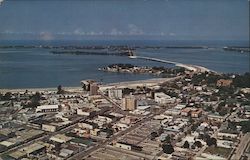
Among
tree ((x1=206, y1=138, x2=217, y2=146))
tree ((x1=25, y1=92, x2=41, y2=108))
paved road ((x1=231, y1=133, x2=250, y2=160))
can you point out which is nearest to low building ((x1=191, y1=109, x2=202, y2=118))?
paved road ((x1=231, y1=133, x2=250, y2=160))

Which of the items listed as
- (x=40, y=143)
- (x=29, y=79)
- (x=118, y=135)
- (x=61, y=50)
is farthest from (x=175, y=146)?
(x=61, y=50)

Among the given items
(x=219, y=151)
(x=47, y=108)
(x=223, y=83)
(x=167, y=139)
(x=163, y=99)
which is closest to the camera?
(x=219, y=151)

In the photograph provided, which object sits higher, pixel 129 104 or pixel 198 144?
pixel 129 104

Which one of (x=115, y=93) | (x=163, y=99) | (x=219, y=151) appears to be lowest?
(x=219, y=151)

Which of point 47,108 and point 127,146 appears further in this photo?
point 47,108

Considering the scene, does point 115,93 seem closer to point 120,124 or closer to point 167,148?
point 120,124

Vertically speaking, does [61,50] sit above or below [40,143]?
above

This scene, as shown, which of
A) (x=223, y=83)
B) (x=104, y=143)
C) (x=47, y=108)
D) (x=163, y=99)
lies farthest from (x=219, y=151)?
(x=223, y=83)

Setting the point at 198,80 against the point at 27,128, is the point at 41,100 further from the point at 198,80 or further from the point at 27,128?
the point at 198,80
